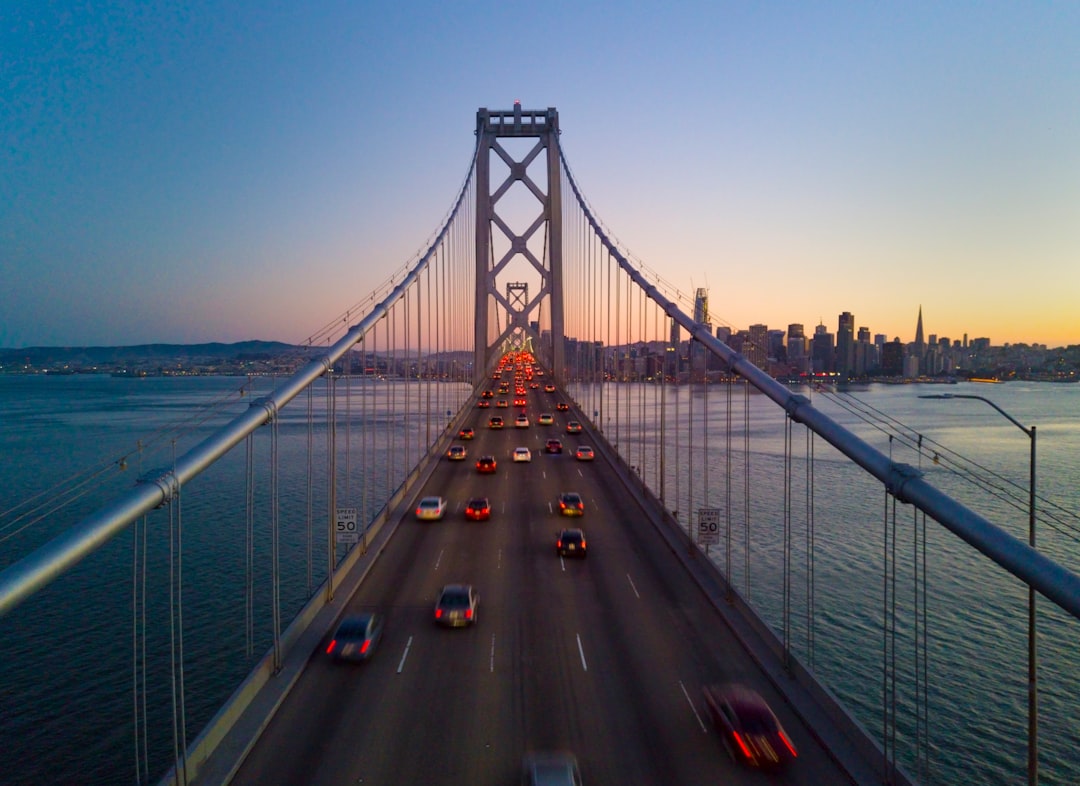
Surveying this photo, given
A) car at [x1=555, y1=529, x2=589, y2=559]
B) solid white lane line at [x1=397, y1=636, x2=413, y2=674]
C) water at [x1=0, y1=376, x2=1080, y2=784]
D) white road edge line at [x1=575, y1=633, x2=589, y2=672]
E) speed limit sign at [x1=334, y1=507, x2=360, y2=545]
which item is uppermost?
speed limit sign at [x1=334, y1=507, x2=360, y2=545]

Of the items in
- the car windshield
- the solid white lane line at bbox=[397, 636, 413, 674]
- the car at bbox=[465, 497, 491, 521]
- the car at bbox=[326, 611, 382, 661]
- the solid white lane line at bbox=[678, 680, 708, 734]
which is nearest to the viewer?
the solid white lane line at bbox=[678, 680, 708, 734]

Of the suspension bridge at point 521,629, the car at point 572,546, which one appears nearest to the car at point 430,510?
the suspension bridge at point 521,629

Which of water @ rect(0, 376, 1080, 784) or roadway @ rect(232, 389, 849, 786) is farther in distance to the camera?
water @ rect(0, 376, 1080, 784)

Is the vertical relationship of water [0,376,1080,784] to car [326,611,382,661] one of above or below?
below

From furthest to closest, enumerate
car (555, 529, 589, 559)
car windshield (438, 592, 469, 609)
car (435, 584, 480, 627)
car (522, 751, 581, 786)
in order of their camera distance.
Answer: car (555, 529, 589, 559)
car windshield (438, 592, 469, 609)
car (435, 584, 480, 627)
car (522, 751, 581, 786)

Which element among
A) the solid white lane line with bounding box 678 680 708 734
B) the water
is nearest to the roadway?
the solid white lane line with bounding box 678 680 708 734

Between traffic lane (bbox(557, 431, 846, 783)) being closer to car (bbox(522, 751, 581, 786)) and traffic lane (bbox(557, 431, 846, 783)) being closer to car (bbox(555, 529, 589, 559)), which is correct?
car (bbox(555, 529, 589, 559))

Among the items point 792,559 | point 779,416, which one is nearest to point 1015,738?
point 792,559
